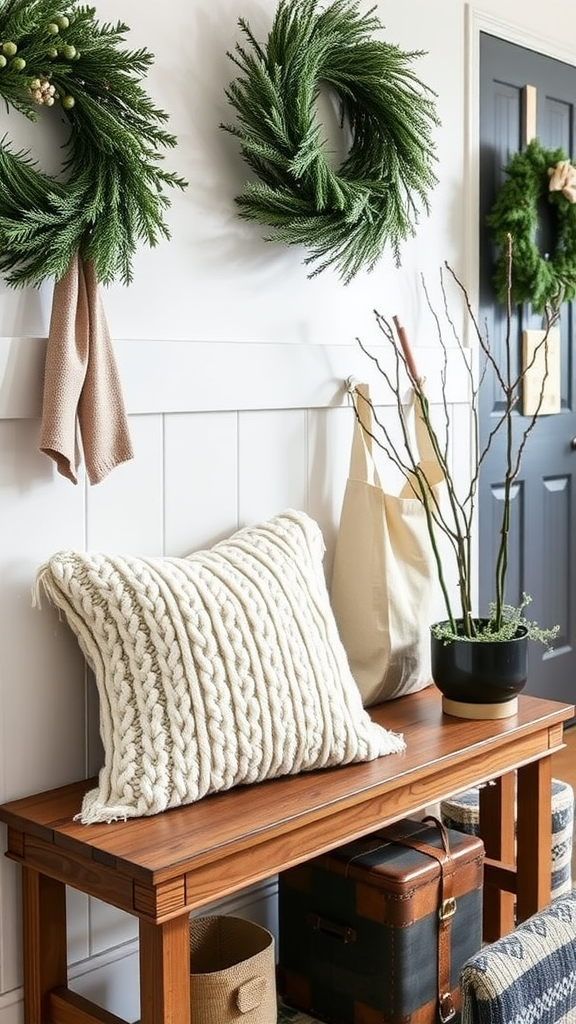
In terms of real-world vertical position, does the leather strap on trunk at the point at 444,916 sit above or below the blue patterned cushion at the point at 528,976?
below

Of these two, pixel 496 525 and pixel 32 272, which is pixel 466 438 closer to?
pixel 496 525

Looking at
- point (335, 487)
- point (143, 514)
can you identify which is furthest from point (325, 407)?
point (143, 514)

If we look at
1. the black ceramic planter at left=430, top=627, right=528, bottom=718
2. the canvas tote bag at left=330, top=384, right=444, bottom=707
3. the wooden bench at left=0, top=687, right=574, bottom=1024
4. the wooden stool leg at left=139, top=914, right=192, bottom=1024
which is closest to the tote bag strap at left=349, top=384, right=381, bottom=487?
the canvas tote bag at left=330, top=384, right=444, bottom=707

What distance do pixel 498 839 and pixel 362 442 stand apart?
0.88m

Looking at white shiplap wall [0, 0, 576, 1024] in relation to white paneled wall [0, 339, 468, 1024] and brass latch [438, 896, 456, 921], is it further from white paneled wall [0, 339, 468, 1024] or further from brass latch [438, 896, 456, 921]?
brass latch [438, 896, 456, 921]

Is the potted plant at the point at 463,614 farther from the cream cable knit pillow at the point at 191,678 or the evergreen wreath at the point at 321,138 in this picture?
the cream cable knit pillow at the point at 191,678

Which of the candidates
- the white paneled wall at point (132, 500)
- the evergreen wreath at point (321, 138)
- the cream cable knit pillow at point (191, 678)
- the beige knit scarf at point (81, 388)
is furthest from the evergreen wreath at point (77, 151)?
the cream cable knit pillow at point (191, 678)

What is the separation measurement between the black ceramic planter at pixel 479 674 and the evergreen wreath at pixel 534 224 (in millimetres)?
1044

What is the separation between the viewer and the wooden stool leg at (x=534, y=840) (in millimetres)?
2336

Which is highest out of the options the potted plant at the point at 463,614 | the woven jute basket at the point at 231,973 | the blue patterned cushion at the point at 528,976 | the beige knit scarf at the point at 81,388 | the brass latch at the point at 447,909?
the beige knit scarf at the point at 81,388

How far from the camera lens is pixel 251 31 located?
2.22 metres

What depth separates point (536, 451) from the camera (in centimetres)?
339

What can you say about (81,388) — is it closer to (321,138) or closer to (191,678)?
(191,678)

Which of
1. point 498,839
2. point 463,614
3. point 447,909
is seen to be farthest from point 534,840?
point 463,614
